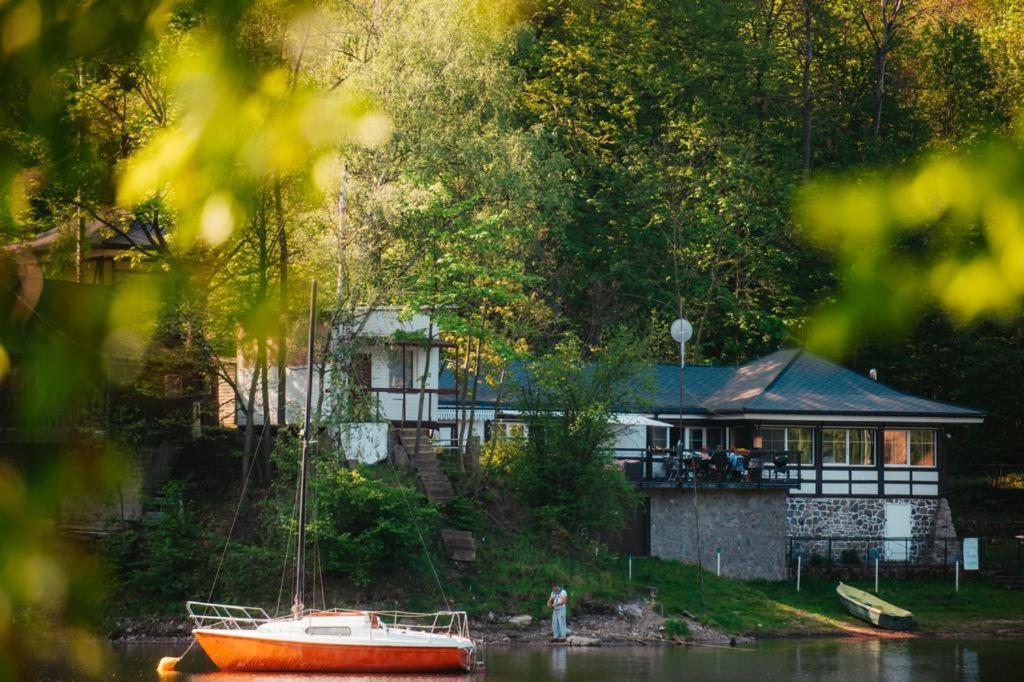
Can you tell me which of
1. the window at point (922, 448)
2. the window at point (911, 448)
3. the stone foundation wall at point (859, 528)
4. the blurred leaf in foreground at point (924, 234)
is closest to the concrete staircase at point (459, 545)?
the stone foundation wall at point (859, 528)

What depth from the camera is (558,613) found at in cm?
2712

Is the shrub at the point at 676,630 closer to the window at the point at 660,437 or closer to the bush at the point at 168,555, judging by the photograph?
the window at the point at 660,437

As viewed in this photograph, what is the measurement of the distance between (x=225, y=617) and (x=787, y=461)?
16.1m

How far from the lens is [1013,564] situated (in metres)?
36.0

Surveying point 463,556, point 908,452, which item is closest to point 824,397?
point 908,452

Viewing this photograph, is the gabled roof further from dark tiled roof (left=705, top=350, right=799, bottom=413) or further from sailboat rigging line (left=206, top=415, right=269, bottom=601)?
sailboat rigging line (left=206, top=415, right=269, bottom=601)

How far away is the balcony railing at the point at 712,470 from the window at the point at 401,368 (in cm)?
567

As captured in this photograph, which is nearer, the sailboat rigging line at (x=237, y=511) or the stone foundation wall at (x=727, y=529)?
the sailboat rigging line at (x=237, y=511)

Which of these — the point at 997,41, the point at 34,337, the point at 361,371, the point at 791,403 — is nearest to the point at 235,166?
the point at 34,337

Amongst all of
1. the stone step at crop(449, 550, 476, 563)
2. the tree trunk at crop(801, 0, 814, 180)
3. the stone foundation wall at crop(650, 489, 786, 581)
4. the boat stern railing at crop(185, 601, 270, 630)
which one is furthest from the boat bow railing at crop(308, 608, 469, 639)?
the tree trunk at crop(801, 0, 814, 180)

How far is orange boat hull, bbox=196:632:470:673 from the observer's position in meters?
24.5

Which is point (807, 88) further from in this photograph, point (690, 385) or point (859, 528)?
point (859, 528)

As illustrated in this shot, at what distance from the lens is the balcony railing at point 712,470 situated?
111 ft

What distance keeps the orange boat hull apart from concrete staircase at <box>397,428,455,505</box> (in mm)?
5447
